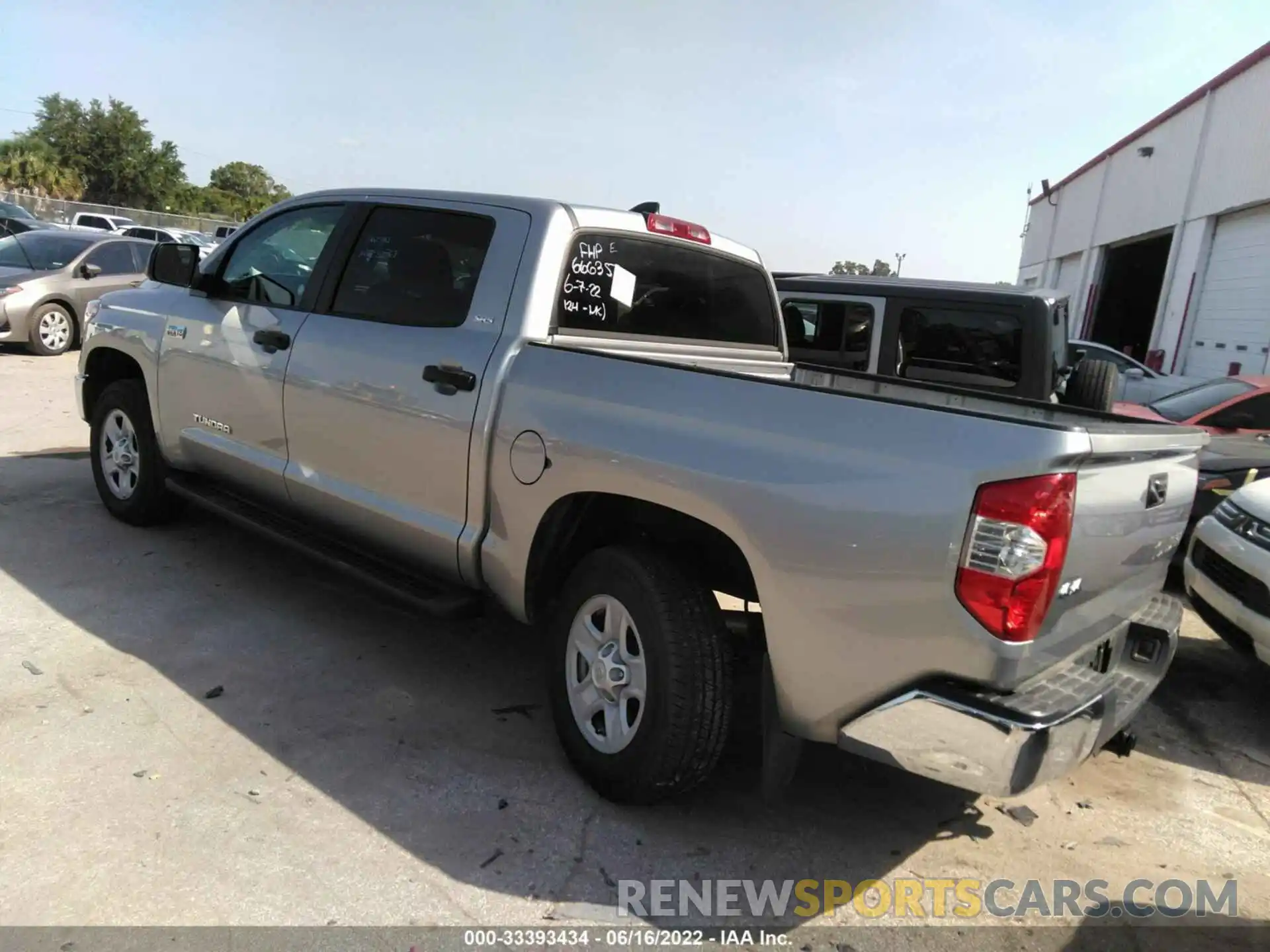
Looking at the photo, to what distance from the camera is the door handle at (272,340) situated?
4035mm

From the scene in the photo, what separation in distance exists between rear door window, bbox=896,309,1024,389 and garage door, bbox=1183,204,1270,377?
11.6m

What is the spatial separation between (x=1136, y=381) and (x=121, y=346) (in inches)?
509

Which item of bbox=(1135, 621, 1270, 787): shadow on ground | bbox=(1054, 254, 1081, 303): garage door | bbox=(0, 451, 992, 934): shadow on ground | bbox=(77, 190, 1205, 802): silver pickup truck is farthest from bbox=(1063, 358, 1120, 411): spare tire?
bbox=(1054, 254, 1081, 303): garage door

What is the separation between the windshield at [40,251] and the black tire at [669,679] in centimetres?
1214

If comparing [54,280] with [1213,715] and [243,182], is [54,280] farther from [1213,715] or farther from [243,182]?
[243,182]

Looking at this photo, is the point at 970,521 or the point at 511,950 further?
the point at 511,950

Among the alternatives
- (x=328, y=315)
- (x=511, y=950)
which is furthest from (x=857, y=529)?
(x=328, y=315)

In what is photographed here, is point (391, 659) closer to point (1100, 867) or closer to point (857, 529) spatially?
point (857, 529)

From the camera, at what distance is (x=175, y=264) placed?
4.83 m

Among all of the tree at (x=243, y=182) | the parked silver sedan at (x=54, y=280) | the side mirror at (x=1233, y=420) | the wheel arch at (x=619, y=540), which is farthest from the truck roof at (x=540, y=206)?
the tree at (x=243, y=182)

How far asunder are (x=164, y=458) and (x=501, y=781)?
306 centimetres

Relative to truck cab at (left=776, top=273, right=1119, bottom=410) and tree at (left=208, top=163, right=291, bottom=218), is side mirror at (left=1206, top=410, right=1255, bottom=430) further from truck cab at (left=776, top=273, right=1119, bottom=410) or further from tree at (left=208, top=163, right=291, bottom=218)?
tree at (left=208, top=163, right=291, bottom=218)

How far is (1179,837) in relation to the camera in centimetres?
317

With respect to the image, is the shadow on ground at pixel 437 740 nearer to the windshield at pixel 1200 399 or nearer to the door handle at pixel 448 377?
the door handle at pixel 448 377
